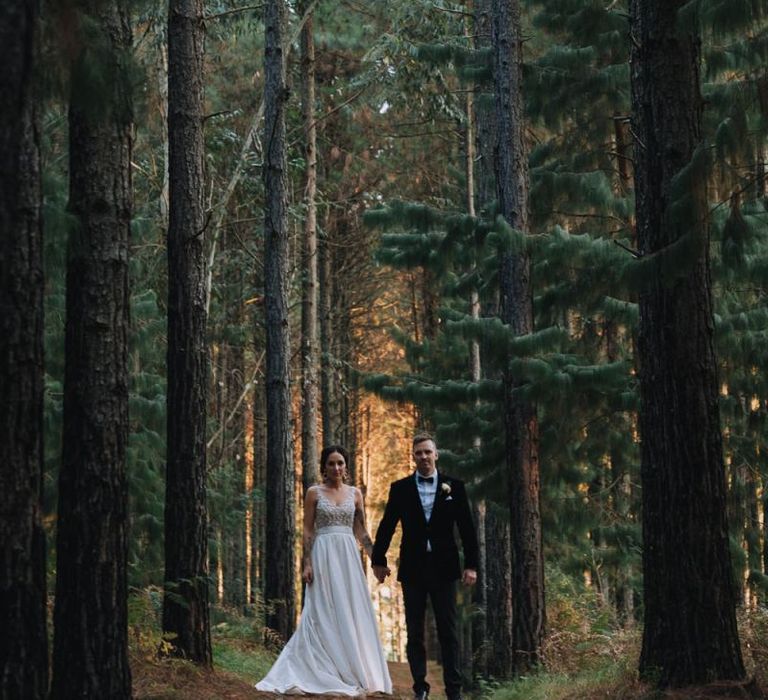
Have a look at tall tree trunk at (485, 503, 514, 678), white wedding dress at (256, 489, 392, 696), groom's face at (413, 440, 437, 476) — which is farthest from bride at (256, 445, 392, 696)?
tall tree trunk at (485, 503, 514, 678)

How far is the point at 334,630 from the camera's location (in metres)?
11.0

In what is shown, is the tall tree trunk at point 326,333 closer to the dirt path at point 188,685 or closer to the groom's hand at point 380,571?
the groom's hand at point 380,571

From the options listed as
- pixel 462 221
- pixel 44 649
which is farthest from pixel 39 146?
pixel 462 221

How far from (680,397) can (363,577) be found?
14.7 feet

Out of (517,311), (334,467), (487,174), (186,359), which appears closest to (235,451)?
(487,174)

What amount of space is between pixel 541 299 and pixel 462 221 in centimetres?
150

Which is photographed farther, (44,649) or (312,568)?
(312,568)

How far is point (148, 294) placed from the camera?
722 inches

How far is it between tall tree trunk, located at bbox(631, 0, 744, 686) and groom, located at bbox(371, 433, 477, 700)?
173cm

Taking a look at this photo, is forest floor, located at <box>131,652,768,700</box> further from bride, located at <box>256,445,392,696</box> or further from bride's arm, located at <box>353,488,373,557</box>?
bride's arm, located at <box>353,488,373,557</box>

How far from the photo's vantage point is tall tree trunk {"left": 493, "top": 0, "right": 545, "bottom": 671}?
13.5 meters

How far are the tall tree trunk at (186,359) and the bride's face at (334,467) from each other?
→ 4.65ft

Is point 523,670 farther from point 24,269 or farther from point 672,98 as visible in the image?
point 24,269

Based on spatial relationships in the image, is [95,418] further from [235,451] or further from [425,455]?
[235,451]
